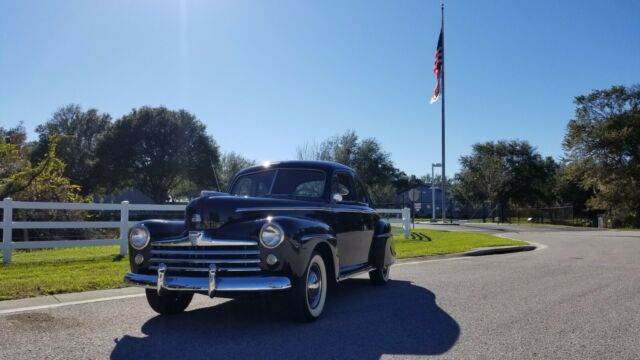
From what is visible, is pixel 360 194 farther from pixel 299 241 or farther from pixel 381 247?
pixel 299 241

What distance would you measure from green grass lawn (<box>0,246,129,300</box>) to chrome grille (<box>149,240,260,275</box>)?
300 centimetres

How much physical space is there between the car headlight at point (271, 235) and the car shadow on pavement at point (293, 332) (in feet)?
2.88

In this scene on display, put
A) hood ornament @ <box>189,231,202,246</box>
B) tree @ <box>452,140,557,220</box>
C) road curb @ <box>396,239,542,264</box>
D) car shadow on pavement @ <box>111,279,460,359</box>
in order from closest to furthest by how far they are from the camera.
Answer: car shadow on pavement @ <box>111,279,460,359</box> < hood ornament @ <box>189,231,202,246</box> < road curb @ <box>396,239,542,264</box> < tree @ <box>452,140,557,220</box>

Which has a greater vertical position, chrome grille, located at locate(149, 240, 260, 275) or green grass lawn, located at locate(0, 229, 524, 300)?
chrome grille, located at locate(149, 240, 260, 275)

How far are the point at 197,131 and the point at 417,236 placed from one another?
3749cm

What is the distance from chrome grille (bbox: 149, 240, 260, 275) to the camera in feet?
18.2

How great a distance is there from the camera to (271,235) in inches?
218

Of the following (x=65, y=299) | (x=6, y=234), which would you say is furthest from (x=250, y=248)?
(x=6, y=234)

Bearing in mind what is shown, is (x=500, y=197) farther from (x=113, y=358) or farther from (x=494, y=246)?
(x=113, y=358)

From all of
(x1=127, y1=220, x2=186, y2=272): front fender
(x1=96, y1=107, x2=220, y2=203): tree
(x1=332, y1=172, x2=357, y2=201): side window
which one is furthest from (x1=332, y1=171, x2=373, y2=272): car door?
(x1=96, y1=107, x2=220, y2=203): tree

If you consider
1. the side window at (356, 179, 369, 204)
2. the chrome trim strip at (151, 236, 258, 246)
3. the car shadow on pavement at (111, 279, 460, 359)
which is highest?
the side window at (356, 179, 369, 204)

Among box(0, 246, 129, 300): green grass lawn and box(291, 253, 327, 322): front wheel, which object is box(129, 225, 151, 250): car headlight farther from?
box(0, 246, 129, 300): green grass lawn

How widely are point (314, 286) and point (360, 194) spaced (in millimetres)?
2662

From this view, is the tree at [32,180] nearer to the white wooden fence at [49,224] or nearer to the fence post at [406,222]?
the white wooden fence at [49,224]
